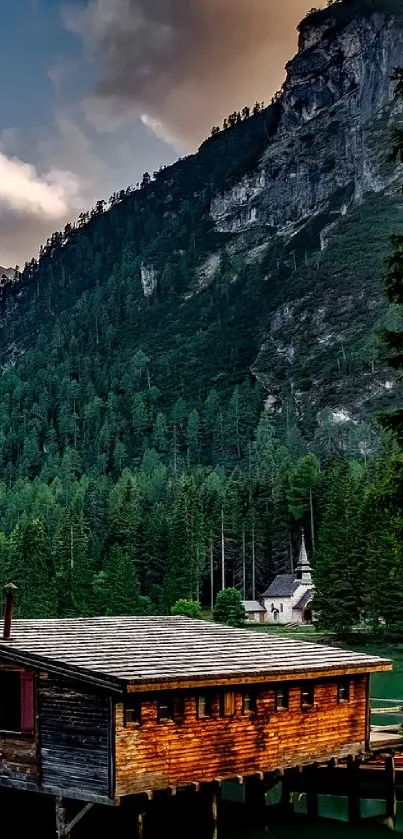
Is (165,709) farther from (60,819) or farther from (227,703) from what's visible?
(60,819)

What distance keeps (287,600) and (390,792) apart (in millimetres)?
89558

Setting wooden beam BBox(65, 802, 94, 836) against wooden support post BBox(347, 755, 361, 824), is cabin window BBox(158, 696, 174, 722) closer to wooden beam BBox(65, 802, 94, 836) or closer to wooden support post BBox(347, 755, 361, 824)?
wooden beam BBox(65, 802, 94, 836)

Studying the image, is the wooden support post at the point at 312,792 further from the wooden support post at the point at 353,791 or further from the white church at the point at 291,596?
the white church at the point at 291,596

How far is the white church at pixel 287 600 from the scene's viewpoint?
12225cm

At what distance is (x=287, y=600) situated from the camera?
12394 cm

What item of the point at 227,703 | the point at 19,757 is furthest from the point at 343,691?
the point at 19,757

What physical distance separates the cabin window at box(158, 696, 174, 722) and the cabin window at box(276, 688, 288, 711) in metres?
4.80

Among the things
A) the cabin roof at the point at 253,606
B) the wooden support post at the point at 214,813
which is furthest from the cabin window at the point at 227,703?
the cabin roof at the point at 253,606

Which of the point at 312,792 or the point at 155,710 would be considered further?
the point at 312,792

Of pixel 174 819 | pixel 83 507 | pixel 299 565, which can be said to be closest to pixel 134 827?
A: pixel 174 819

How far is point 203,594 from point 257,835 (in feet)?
330

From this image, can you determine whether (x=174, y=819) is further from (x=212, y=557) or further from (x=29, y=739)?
(x=212, y=557)

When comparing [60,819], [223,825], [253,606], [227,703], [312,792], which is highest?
[227,703]

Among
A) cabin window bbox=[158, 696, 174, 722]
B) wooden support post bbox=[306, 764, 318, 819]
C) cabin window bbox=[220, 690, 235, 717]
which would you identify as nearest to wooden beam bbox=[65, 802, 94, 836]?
cabin window bbox=[158, 696, 174, 722]
